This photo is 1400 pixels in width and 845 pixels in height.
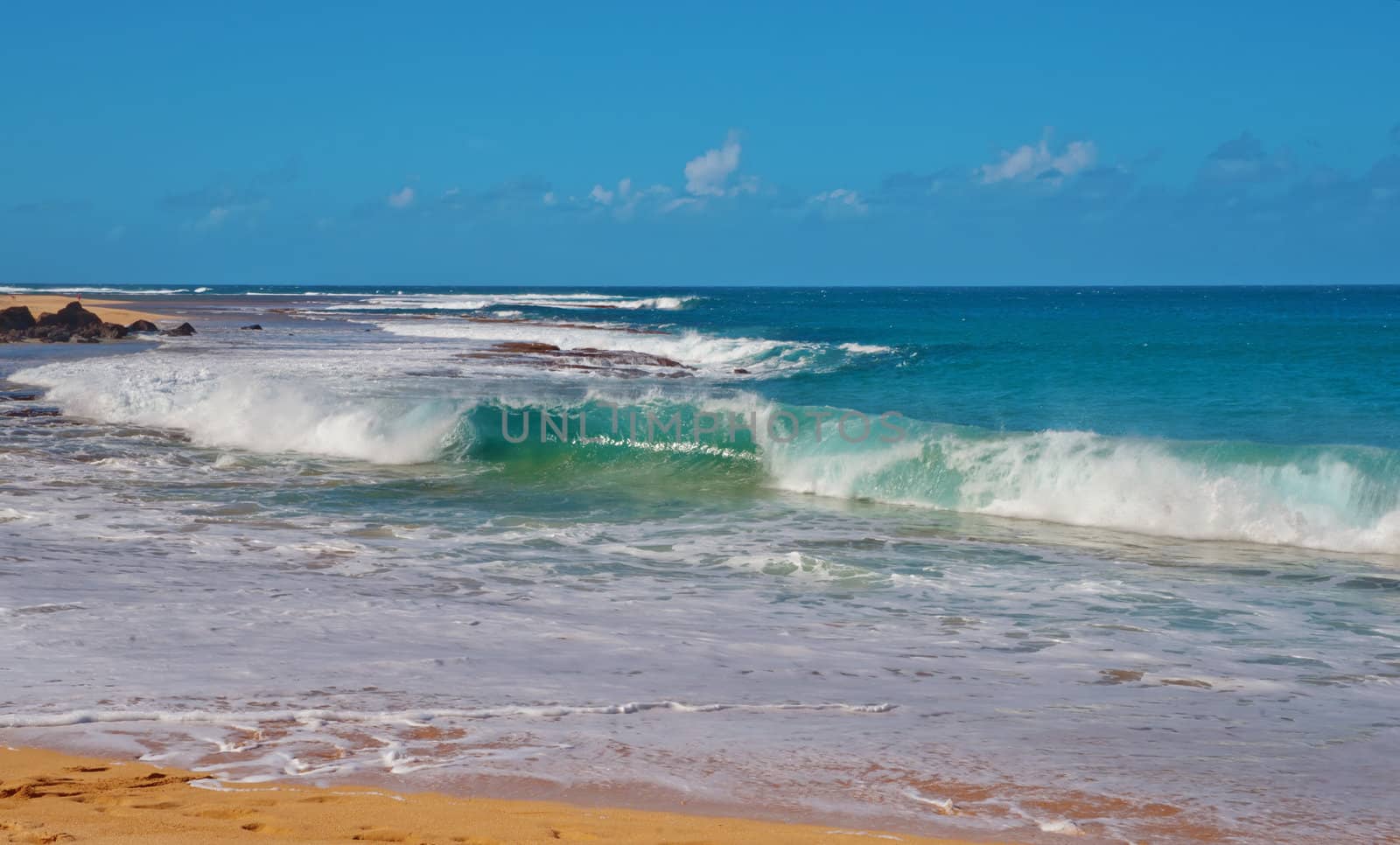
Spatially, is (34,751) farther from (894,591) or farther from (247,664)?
(894,591)

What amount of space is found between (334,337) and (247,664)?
36413 mm

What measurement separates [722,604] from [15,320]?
3573cm

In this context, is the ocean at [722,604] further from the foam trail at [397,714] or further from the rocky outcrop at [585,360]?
the rocky outcrop at [585,360]

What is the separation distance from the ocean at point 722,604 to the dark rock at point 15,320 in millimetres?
18930

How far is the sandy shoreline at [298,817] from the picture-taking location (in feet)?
12.5

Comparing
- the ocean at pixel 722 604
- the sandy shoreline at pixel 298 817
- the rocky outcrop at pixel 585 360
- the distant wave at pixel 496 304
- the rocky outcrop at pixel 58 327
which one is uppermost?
the distant wave at pixel 496 304

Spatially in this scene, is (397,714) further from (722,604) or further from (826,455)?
(826,455)

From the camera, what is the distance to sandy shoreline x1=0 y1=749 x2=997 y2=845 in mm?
3814

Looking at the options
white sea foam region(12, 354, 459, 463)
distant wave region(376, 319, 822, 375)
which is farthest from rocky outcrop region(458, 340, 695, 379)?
white sea foam region(12, 354, 459, 463)

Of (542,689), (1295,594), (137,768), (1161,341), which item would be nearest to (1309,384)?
(1161,341)

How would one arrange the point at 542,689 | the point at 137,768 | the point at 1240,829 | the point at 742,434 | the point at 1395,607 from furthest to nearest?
the point at 742,434
the point at 1395,607
the point at 542,689
the point at 137,768
the point at 1240,829

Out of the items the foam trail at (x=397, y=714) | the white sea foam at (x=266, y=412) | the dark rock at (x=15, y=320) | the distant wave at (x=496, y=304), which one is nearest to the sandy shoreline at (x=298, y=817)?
the foam trail at (x=397, y=714)

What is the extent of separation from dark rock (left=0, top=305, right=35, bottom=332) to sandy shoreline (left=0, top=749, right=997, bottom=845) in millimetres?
37082

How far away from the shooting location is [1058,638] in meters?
7.27
